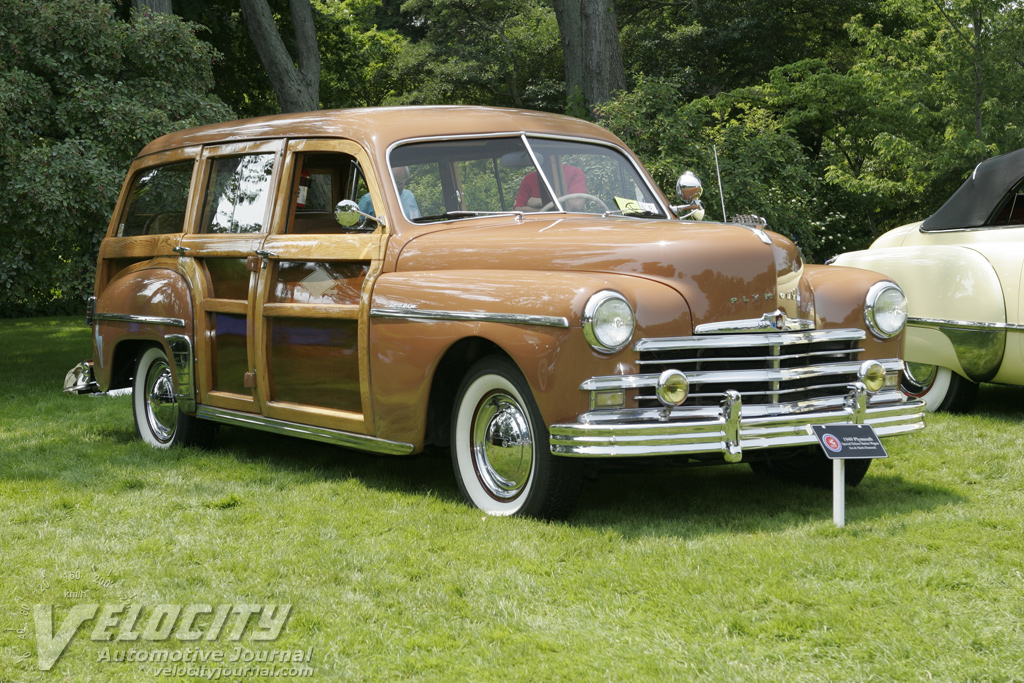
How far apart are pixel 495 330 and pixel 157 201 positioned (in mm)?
3487

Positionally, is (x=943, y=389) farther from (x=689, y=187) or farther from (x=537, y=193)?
(x=537, y=193)

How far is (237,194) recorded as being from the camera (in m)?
6.52

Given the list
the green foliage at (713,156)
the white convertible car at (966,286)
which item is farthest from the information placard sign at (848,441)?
the green foliage at (713,156)

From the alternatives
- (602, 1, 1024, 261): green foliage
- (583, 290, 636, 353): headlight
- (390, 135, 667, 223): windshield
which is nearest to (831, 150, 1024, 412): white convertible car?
(390, 135, 667, 223): windshield

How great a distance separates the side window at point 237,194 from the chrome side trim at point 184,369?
71 centimetres

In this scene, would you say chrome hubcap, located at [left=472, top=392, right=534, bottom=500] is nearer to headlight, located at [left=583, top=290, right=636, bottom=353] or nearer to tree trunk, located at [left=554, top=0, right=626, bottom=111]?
headlight, located at [left=583, top=290, right=636, bottom=353]

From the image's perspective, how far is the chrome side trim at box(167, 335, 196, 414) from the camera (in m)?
6.57

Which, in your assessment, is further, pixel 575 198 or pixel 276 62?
pixel 276 62

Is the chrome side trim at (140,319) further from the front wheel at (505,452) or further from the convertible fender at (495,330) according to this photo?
the front wheel at (505,452)

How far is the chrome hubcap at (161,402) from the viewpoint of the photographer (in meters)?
7.05

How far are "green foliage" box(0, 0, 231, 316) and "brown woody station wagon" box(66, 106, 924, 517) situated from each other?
351 centimetres

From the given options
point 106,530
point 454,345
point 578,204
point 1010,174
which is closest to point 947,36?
point 1010,174

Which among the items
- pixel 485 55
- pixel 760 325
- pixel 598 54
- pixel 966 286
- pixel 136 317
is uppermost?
pixel 485 55

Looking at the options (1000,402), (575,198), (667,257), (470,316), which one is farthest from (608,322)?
(1000,402)
